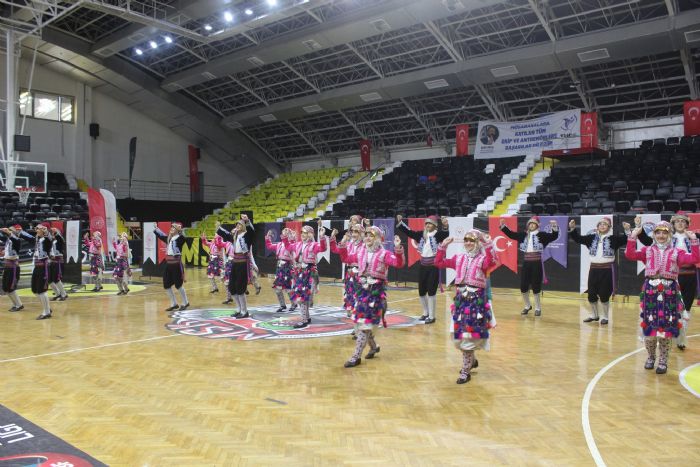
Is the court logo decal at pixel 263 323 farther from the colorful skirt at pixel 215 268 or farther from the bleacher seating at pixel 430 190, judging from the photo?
the bleacher seating at pixel 430 190

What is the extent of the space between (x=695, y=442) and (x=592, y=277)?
5544 mm

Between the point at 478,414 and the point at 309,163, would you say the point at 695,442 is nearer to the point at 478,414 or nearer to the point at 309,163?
the point at 478,414

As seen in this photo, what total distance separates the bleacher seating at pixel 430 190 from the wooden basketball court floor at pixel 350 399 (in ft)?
38.5

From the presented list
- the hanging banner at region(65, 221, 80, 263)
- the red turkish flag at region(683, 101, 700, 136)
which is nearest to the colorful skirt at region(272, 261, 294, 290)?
the hanging banner at region(65, 221, 80, 263)

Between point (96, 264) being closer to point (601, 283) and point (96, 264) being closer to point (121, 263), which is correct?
point (121, 263)

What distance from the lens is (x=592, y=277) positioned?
958cm

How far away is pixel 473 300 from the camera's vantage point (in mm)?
5898

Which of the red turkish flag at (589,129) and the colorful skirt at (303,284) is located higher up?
the red turkish flag at (589,129)

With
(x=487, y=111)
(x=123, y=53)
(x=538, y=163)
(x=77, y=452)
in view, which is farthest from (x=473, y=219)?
(x=123, y=53)

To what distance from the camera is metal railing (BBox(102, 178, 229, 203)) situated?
28.9 meters

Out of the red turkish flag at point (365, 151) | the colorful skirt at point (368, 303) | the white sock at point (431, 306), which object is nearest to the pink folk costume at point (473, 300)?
the colorful skirt at point (368, 303)

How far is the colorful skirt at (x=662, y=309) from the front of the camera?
20.5 ft

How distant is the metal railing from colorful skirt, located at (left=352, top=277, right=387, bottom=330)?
82.1 feet

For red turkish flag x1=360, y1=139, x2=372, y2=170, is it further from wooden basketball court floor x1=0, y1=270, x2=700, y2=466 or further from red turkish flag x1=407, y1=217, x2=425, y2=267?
wooden basketball court floor x1=0, y1=270, x2=700, y2=466
